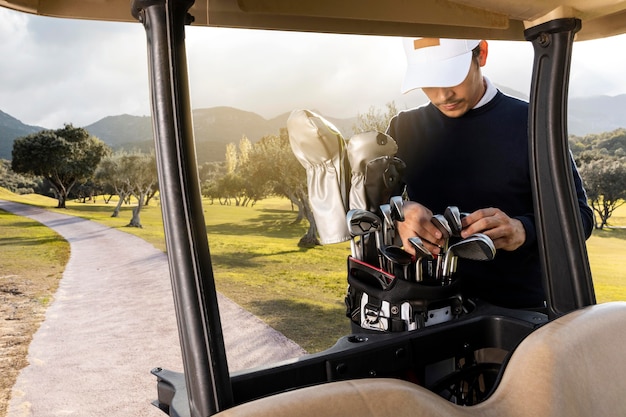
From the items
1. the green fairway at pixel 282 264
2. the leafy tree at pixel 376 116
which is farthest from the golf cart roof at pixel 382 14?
the leafy tree at pixel 376 116

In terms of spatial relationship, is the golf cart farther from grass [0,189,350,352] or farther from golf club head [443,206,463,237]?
grass [0,189,350,352]

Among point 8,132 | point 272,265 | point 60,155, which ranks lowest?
point 272,265

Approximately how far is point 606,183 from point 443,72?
40.7 feet

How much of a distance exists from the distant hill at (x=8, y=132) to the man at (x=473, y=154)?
1138 cm

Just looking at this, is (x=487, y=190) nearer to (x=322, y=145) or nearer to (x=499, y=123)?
(x=499, y=123)

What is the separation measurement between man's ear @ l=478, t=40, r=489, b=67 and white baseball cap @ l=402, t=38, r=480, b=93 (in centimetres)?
6

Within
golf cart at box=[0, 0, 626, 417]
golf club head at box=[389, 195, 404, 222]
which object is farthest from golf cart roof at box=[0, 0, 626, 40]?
golf club head at box=[389, 195, 404, 222]

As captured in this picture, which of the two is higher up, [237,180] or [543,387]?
[237,180]

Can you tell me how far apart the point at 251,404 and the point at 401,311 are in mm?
414

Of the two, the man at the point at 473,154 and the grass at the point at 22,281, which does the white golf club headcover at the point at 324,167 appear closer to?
the man at the point at 473,154

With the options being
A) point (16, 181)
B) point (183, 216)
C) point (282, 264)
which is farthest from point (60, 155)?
point (183, 216)

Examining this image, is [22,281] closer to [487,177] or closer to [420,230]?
[487,177]

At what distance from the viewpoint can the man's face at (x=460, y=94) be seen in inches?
48.5

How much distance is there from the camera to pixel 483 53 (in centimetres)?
124
